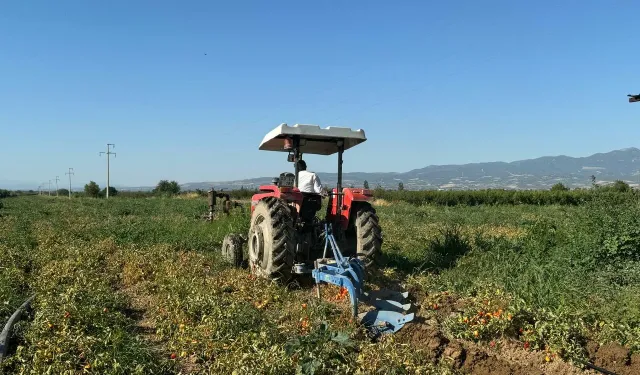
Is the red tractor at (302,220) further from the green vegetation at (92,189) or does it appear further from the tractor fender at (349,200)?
the green vegetation at (92,189)

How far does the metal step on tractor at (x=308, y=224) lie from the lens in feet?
20.5

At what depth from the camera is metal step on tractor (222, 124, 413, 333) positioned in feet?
20.5

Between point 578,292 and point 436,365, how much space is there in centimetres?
243

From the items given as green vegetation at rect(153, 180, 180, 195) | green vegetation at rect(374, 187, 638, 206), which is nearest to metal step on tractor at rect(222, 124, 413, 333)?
green vegetation at rect(374, 187, 638, 206)

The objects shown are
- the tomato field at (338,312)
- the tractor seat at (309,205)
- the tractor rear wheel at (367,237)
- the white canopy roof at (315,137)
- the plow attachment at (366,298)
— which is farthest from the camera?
the tractor seat at (309,205)

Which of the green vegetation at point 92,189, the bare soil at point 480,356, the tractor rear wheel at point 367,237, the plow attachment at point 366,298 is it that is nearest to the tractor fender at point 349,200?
the tractor rear wheel at point 367,237

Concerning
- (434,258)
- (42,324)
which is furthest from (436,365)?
(434,258)

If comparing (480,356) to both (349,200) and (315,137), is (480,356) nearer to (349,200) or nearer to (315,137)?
(349,200)

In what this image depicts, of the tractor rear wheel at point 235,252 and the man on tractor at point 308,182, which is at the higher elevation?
the man on tractor at point 308,182

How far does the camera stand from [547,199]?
35.1 metres

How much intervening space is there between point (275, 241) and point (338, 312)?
1.41 meters

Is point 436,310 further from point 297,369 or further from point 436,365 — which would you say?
point 297,369

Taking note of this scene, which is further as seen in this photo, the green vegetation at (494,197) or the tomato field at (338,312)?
the green vegetation at (494,197)

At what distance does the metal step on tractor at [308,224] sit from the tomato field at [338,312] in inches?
14.1
